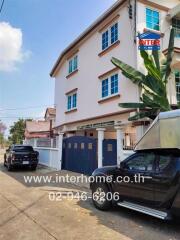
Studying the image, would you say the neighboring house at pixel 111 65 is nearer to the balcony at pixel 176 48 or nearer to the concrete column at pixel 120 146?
the balcony at pixel 176 48

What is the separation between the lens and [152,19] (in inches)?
503

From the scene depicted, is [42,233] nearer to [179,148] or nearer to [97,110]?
[179,148]

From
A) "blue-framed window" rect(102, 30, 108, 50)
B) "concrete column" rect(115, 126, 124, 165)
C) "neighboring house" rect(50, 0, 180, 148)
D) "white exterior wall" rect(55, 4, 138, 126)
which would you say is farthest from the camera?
"blue-framed window" rect(102, 30, 108, 50)

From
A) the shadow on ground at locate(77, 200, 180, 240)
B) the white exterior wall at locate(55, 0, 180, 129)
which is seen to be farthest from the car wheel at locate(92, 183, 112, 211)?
the white exterior wall at locate(55, 0, 180, 129)

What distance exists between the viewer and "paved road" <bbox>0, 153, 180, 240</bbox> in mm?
5141

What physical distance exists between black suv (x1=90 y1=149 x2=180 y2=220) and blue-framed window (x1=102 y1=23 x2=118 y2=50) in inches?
361

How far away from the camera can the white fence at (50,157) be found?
16456mm

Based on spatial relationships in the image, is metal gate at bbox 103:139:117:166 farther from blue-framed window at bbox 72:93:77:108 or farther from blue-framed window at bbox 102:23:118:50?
blue-framed window at bbox 72:93:77:108

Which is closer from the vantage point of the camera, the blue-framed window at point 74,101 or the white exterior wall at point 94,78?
the white exterior wall at point 94,78

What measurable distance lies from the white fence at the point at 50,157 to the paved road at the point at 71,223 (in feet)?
26.9

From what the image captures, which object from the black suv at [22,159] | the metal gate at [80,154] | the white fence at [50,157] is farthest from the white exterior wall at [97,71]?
the black suv at [22,159]

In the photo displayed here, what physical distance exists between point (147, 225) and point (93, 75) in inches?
444

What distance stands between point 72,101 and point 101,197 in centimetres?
1225

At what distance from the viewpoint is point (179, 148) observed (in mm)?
5715
